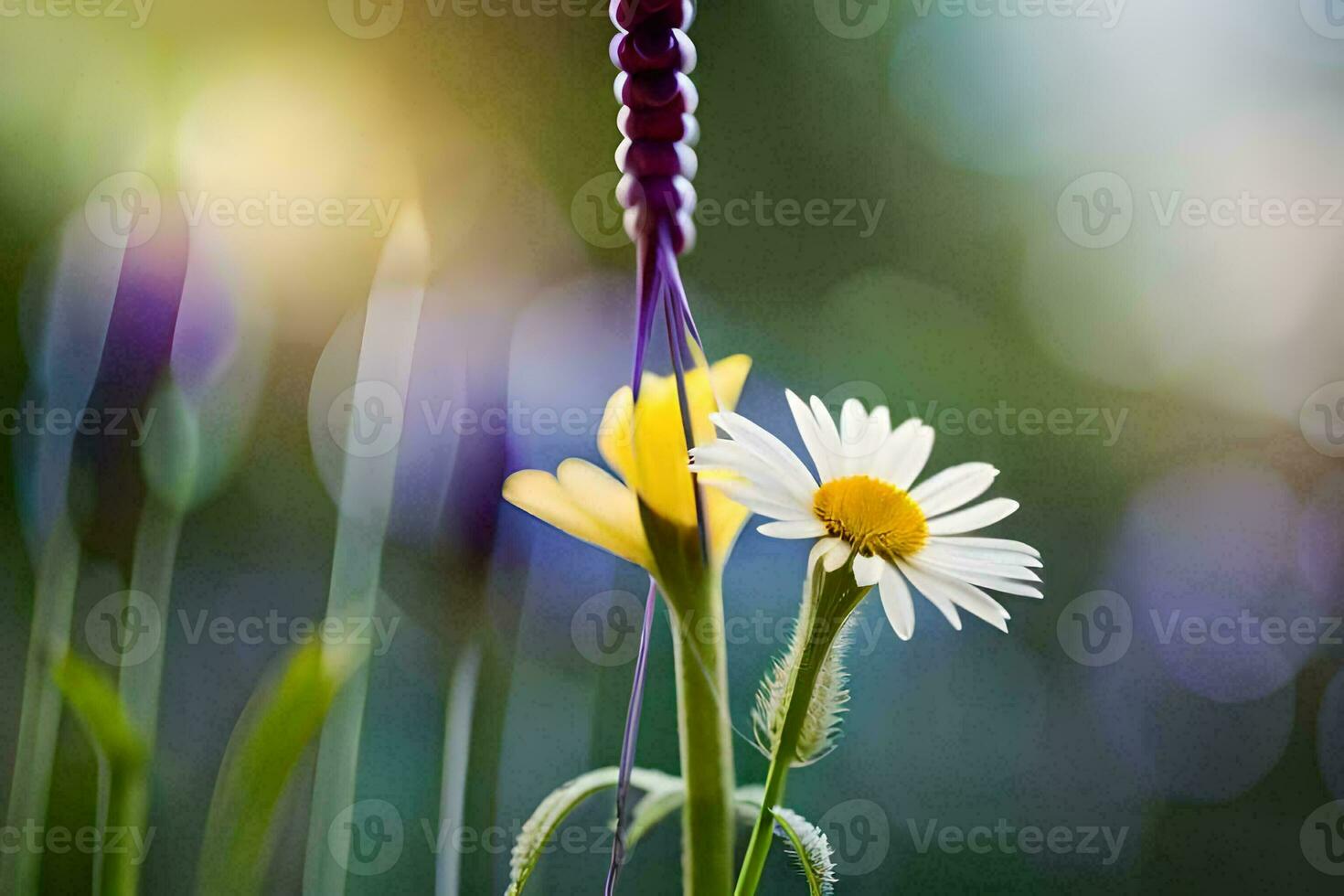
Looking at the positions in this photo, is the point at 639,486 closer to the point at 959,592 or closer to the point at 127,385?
the point at 959,592

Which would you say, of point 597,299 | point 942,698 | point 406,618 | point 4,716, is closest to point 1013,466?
point 942,698

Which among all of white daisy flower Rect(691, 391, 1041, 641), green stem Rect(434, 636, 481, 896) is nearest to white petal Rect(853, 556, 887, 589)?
white daisy flower Rect(691, 391, 1041, 641)

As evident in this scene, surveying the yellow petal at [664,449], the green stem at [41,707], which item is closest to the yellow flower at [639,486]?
the yellow petal at [664,449]

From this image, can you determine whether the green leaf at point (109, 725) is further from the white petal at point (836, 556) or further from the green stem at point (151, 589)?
the white petal at point (836, 556)

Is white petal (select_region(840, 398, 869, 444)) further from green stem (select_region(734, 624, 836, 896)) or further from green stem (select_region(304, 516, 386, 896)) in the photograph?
green stem (select_region(304, 516, 386, 896))

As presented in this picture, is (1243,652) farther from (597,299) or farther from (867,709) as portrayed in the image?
(597,299)

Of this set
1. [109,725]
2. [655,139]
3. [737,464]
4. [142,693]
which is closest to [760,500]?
[737,464]

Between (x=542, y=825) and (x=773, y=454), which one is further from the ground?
(x=773, y=454)
